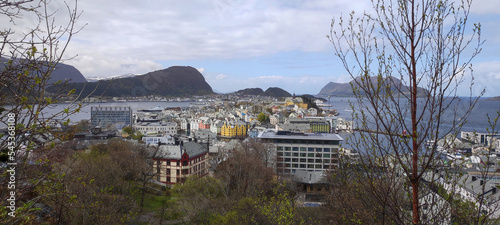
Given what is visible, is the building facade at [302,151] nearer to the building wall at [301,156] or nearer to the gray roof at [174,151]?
the building wall at [301,156]

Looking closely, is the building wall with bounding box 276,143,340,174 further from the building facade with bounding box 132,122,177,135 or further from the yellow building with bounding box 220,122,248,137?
the building facade with bounding box 132,122,177,135

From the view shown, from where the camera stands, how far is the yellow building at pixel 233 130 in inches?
1681

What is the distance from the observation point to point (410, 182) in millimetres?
2352

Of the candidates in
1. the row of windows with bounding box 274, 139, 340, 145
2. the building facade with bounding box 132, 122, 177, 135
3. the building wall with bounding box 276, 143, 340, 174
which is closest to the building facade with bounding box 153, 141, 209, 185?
the building wall with bounding box 276, 143, 340, 174

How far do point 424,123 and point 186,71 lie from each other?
6264 inches

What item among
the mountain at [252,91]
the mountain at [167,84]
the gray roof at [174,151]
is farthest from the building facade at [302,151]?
the mountain at [252,91]

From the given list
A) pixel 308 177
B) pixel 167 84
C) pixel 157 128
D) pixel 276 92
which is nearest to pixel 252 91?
pixel 276 92

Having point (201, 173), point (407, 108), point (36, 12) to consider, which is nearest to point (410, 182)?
point (407, 108)

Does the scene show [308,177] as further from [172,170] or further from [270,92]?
[270,92]

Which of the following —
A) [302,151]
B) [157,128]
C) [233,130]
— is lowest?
[233,130]

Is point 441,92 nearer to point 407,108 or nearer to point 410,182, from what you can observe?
point 407,108

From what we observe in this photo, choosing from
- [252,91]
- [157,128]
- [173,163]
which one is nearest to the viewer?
[173,163]

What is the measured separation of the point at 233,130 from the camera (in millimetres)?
42719

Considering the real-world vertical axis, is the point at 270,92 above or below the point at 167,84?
below
